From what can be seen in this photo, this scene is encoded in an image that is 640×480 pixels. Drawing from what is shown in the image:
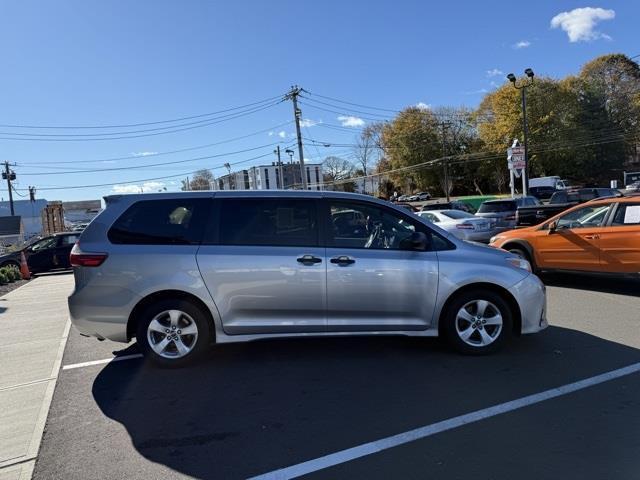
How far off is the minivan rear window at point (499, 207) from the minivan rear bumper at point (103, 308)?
15.4 metres

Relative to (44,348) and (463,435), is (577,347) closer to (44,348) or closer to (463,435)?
(463,435)

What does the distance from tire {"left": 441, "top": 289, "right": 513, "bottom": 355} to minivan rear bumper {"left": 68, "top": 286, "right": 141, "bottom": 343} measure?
10.5 ft

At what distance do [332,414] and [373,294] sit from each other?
1.41 m

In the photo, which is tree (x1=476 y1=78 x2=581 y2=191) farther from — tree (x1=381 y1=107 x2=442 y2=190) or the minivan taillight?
the minivan taillight

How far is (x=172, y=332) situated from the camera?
16.2 feet

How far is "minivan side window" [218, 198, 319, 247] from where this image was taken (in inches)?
195

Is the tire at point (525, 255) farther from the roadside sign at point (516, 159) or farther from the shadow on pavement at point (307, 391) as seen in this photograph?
the roadside sign at point (516, 159)

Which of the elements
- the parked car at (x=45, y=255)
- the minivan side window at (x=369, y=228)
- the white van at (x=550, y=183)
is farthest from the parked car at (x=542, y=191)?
the minivan side window at (x=369, y=228)

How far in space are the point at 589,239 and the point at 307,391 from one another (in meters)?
6.21

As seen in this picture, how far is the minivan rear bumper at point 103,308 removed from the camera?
486 centimetres

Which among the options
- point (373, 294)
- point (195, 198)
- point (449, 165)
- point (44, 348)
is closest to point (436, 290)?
point (373, 294)

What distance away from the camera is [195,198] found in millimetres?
5094

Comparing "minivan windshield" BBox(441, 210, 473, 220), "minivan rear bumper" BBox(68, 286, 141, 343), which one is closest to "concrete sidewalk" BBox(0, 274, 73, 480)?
"minivan rear bumper" BBox(68, 286, 141, 343)

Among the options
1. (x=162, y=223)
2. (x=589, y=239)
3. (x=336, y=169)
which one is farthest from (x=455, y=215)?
(x=336, y=169)
